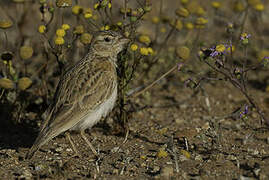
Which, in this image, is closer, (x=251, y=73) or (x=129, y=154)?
(x=129, y=154)

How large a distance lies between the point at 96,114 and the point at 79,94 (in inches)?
11.9

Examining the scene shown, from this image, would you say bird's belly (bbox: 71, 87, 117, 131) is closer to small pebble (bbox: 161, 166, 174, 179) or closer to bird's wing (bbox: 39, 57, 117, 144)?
bird's wing (bbox: 39, 57, 117, 144)

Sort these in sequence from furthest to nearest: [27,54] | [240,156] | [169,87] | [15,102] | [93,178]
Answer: [169,87]
[15,102]
[27,54]
[240,156]
[93,178]

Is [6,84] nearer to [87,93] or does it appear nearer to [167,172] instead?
[87,93]

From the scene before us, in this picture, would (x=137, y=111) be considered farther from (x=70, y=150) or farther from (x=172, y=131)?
(x=70, y=150)

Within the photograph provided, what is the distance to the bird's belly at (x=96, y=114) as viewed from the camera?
16.9 feet

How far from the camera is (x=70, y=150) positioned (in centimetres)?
545

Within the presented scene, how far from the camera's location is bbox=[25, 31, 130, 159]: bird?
494 centimetres

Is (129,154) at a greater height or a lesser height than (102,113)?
lesser

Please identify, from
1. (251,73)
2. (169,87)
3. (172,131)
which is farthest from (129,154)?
(251,73)

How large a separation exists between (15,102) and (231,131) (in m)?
2.85

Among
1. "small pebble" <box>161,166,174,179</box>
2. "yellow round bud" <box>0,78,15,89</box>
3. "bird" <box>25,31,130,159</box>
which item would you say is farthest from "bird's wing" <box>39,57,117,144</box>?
"small pebble" <box>161,166,174,179</box>

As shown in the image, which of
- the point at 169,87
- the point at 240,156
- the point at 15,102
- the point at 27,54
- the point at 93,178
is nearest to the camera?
the point at 93,178

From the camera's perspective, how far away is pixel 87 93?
17.0 feet
